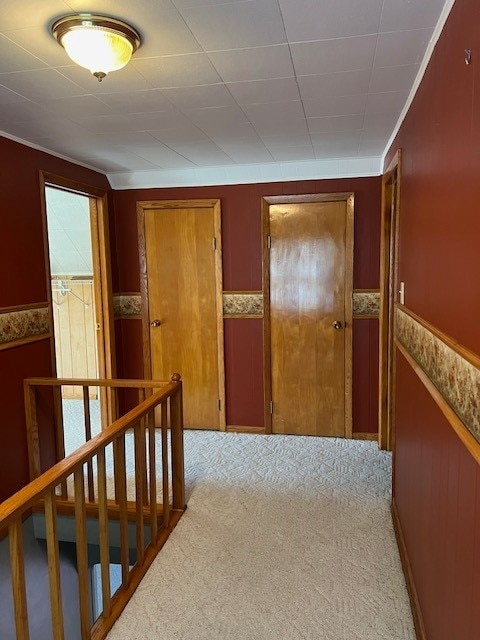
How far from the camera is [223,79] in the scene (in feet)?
6.34

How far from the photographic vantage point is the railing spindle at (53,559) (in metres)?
1.56

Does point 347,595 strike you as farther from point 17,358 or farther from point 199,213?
point 199,213

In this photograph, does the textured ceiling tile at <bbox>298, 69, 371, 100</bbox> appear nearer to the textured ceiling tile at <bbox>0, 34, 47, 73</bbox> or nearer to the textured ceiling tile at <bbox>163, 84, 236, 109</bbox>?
the textured ceiling tile at <bbox>163, 84, 236, 109</bbox>

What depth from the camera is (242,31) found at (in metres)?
1.54

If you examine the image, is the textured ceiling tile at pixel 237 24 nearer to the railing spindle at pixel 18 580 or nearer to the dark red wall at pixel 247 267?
the railing spindle at pixel 18 580

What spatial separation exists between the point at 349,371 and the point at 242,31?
2.71 m

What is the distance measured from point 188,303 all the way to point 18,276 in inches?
57.6

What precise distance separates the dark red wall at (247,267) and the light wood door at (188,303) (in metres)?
0.11

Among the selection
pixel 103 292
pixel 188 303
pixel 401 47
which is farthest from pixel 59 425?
pixel 401 47

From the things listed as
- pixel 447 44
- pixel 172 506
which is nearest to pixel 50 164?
pixel 172 506

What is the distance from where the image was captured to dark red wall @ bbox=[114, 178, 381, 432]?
361 centimetres

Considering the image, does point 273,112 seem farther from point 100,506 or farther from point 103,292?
point 103,292

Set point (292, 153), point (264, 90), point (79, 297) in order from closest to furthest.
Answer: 1. point (264, 90)
2. point (292, 153)
3. point (79, 297)

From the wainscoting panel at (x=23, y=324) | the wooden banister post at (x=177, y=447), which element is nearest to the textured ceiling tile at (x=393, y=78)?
the wooden banister post at (x=177, y=447)
